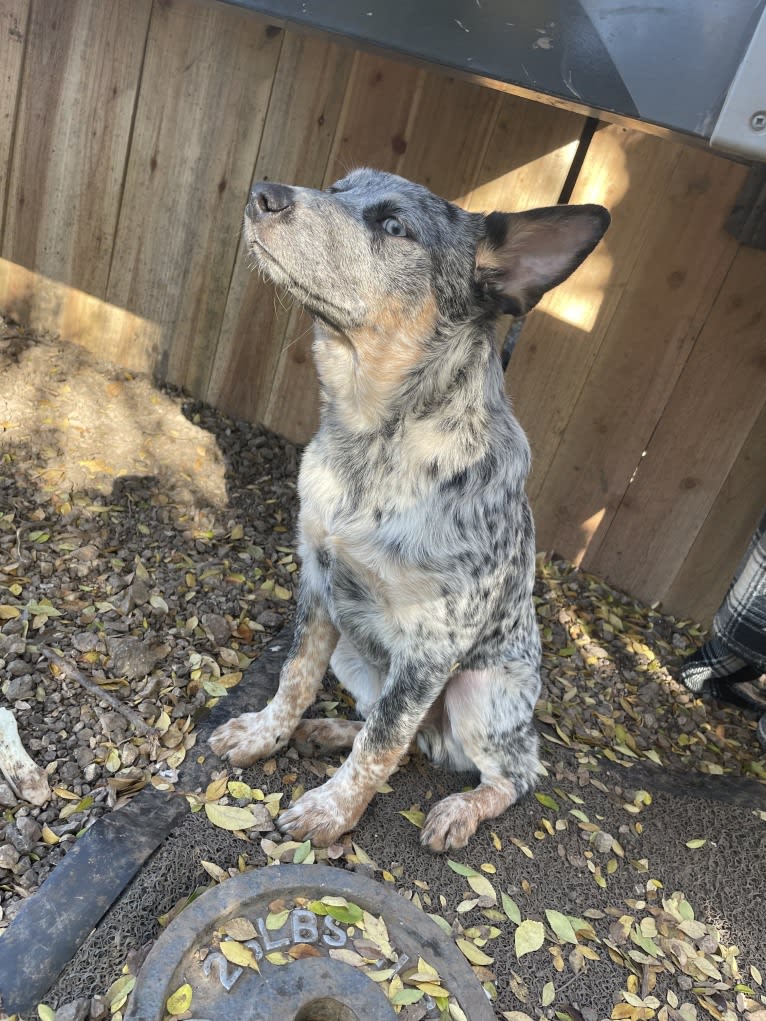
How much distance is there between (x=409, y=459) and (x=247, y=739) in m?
1.19

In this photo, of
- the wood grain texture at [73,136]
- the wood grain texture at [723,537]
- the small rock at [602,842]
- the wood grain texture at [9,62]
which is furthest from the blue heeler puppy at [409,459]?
the wood grain texture at [9,62]

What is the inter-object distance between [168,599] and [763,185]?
3.21m

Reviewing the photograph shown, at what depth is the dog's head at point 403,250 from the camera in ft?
7.06

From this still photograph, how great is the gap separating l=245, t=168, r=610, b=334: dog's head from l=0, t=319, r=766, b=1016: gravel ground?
1.64 m

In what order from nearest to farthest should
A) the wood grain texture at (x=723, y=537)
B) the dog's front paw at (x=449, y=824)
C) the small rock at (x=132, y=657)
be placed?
1. the dog's front paw at (x=449, y=824)
2. the small rock at (x=132, y=657)
3. the wood grain texture at (x=723, y=537)

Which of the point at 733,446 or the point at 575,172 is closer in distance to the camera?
the point at 575,172

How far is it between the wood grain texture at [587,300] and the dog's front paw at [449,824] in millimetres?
2008

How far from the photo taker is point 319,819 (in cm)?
260

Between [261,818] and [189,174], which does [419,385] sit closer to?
[261,818]

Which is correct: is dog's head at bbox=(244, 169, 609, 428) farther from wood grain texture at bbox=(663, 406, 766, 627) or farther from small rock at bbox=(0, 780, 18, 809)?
wood grain texture at bbox=(663, 406, 766, 627)

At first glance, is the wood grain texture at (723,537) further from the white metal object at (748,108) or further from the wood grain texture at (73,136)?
the wood grain texture at (73,136)

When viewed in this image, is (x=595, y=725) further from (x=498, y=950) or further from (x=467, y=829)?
(x=498, y=950)

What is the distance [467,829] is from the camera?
274 centimetres

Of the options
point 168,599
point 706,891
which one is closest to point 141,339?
point 168,599
